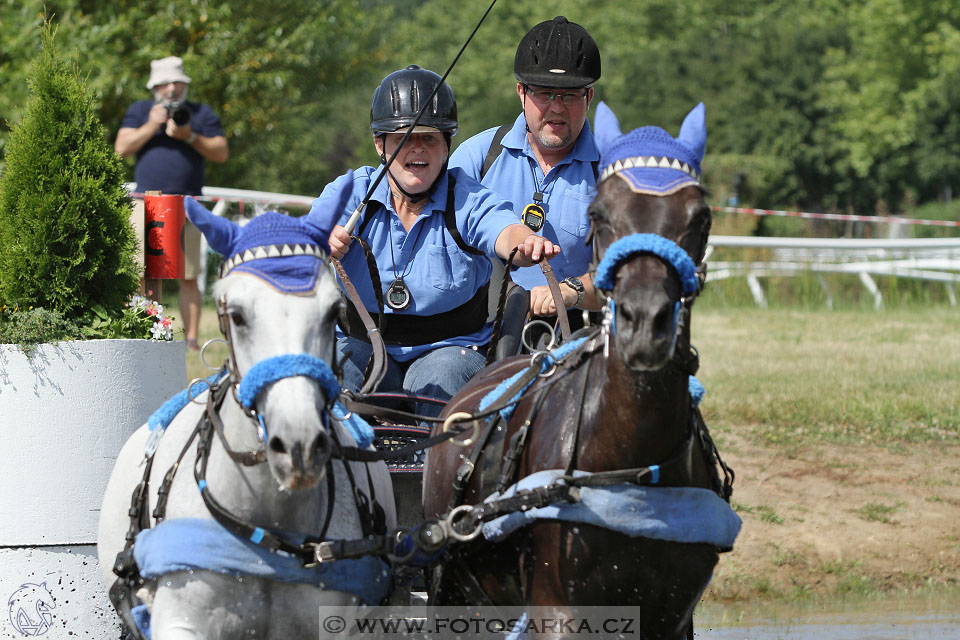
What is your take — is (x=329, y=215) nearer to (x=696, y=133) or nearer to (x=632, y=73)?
(x=696, y=133)

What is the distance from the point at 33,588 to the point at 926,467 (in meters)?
5.83

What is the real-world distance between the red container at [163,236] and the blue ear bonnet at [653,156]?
10.4 feet

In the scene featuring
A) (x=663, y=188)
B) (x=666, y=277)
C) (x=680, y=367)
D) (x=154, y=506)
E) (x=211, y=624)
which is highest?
(x=663, y=188)

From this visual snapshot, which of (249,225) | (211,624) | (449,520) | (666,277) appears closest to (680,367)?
(666,277)

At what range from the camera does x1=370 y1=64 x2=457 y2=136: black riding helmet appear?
5.35 metres

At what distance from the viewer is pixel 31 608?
563 cm

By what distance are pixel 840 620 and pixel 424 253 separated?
3266 mm

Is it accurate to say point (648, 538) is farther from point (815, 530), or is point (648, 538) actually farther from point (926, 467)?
point (926, 467)

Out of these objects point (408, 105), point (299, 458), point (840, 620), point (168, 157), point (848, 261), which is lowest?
point (840, 620)

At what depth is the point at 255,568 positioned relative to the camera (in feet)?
12.1

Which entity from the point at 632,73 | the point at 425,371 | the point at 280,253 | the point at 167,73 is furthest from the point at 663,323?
the point at 632,73

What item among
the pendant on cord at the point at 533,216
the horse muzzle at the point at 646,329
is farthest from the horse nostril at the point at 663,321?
the pendant on cord at the point at 533,216

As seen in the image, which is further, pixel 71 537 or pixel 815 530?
pixel 815 530

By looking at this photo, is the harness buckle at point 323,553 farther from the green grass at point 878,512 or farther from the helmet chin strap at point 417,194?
the green grass at point 878,512
